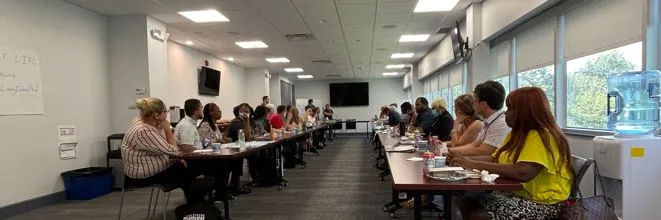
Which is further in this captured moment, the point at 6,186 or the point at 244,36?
the point at 244,36

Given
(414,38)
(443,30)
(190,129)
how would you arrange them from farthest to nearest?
(414,38) < (443,30) < (190,129)

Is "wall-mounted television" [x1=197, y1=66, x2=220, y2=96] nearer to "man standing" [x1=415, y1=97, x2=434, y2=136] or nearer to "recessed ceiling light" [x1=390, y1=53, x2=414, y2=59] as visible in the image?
"recessed ceiling light" [x1=390, y1=53, x2=414, y2=59]

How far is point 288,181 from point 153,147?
2.97 m

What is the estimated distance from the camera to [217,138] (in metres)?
4.77

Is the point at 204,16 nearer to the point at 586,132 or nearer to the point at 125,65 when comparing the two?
the point at 125,65

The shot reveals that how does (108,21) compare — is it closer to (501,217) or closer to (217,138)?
(217,138)

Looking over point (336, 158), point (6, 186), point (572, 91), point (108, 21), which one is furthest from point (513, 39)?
point (6, 186)

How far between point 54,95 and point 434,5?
17.2 feet

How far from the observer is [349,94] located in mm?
18719

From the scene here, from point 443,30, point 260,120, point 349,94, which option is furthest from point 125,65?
point 349,94

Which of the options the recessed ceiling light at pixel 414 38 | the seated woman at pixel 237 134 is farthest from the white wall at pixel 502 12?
the seated woman at pixel 237 134

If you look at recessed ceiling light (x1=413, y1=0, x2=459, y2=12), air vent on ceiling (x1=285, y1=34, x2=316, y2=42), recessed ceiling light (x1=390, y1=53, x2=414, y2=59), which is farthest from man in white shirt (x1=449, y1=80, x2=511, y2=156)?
recessed ceiling light (x1=390, y1=53, x2=414, y2=59)

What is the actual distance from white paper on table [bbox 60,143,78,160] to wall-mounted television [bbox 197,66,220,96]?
4.48 meters

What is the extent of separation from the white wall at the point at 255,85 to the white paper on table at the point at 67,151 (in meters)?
8.50
